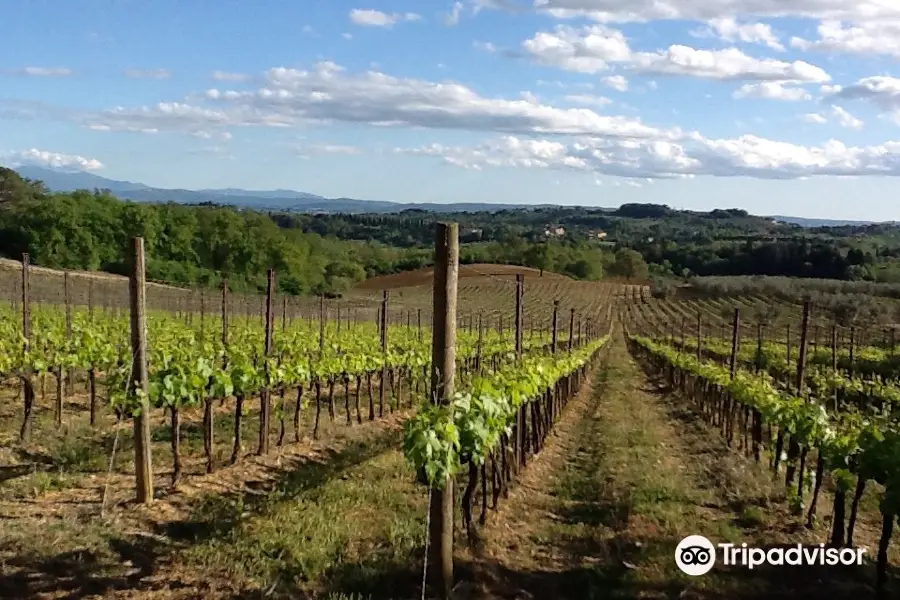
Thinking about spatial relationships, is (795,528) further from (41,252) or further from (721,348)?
(41,252)

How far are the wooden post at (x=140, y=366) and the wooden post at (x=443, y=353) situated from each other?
133 inches

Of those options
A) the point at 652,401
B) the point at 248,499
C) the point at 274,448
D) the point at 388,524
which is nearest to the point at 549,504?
the point at 388,524

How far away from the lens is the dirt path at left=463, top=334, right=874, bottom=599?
265 inches

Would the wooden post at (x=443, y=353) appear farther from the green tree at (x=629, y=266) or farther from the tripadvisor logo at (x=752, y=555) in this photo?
the green tree at (x=629, y=266)

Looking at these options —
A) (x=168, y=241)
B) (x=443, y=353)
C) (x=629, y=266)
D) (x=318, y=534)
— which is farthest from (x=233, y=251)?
(x=443, y=353)

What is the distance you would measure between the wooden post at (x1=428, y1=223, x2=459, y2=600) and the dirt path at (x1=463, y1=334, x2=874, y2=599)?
61cm

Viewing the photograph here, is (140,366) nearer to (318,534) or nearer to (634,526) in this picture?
(318,534)

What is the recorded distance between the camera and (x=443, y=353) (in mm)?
5723

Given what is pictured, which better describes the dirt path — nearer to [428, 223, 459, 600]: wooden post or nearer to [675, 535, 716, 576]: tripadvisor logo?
[675, 535, 716, 576]: tripadvisor logo

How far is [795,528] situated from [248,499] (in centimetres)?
572

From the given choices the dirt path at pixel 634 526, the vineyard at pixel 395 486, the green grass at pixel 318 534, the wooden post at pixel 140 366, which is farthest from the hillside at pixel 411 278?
the wooden post at pixel 140 366

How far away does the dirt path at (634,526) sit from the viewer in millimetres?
6742

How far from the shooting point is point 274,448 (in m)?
11.7

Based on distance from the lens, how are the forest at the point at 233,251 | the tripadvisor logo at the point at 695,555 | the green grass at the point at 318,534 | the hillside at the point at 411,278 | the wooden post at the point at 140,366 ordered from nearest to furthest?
1. the green grass at the point at 318,534
2. the tripadvisor logo at the point at 695,555
3. the wooden post at the point at 140,366
4. the forest at the point at 233,251
5. the hillside at the point at 411,278
